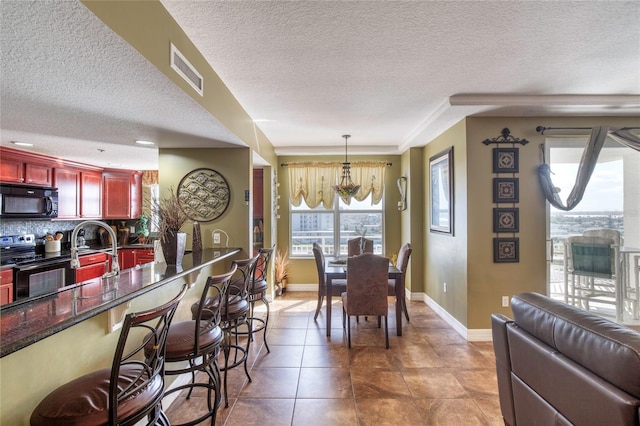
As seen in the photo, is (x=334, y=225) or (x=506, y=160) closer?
(x=506, y=160)

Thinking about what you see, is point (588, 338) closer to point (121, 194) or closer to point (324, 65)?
point (324, 65)

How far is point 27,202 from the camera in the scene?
12.9ft

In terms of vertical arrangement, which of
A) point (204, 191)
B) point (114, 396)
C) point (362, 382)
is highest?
point (204, 191)

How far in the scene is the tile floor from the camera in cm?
217

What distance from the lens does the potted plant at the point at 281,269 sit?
538 cm

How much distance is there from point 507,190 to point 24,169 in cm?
595

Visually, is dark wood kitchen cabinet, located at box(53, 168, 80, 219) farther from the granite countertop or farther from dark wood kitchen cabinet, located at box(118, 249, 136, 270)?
the granite countertop

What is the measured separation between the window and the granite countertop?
3.65 meters

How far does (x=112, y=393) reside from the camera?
113 centimetres

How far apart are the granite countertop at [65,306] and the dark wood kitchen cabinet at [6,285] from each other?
225 centimetres

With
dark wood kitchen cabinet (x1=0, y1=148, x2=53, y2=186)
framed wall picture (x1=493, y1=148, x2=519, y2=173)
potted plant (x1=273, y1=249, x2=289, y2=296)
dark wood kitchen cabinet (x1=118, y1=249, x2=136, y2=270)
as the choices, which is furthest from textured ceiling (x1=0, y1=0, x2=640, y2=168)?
potted plant (x1=273, y1=249, x2=289, y2=296)

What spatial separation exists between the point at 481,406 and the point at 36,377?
2703 millimetres

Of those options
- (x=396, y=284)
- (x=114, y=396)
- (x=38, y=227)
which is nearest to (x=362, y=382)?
(x=396, y=284)

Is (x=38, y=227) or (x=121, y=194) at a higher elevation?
(x=121, y=194)
